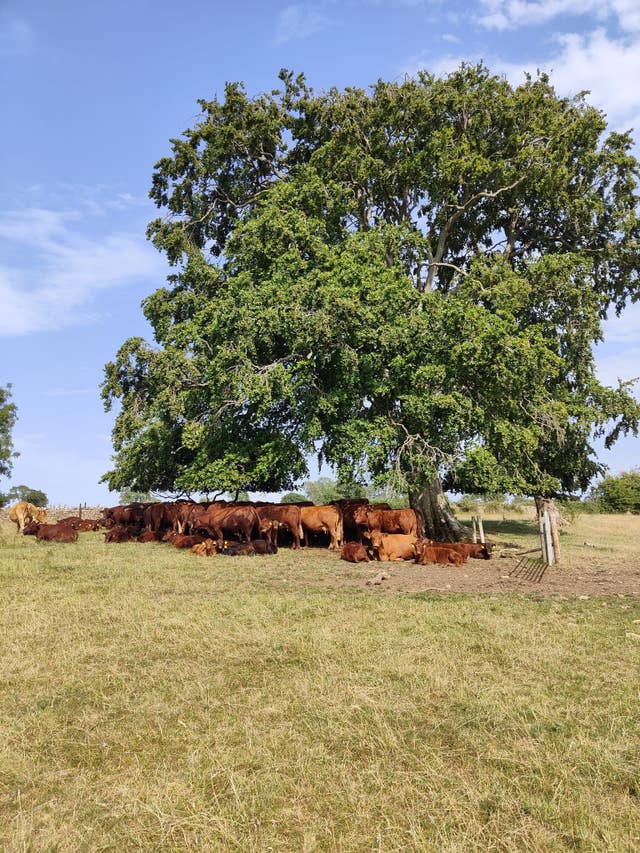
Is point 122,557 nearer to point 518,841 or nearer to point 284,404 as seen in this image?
point 284,404

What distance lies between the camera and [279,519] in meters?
20.1

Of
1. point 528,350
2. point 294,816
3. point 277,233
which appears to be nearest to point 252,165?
point 277,233

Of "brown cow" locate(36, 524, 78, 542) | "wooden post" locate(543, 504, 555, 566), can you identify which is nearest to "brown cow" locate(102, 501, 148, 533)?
"brown cow" locate(36, 524, 78, 542)

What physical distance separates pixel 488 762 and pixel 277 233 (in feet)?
64.3

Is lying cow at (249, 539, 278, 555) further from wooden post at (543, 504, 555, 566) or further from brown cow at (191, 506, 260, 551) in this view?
wooden post at (543, 504, 555, 566)

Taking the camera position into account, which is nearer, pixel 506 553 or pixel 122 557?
pixel 122 557

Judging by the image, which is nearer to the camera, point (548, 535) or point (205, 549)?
point (548, 535)

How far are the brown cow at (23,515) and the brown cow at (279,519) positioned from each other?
11.3 meters

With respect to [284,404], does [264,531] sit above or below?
below

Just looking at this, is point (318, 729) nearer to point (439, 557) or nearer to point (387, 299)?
point (439, 557)

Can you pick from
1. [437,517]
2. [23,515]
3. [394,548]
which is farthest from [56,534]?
[437,517]

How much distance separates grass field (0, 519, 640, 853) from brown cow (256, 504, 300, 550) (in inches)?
404

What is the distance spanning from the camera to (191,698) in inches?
226

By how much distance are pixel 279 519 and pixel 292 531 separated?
23.2 inches
